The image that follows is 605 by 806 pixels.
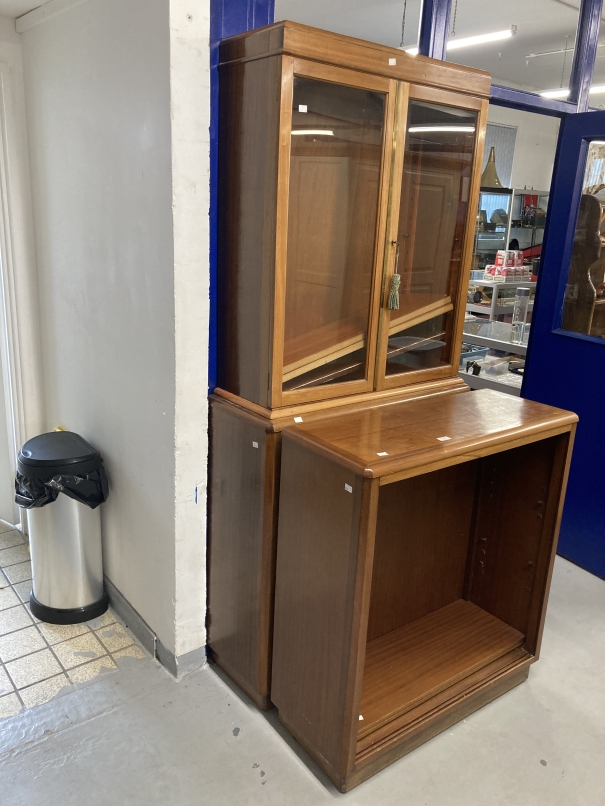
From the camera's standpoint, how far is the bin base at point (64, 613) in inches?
98.8

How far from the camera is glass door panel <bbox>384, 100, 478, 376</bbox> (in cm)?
201

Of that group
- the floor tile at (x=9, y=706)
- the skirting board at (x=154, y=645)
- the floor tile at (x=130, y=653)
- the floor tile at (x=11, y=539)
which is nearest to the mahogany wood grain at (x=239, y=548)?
the skirting board at (x=154, y=645)

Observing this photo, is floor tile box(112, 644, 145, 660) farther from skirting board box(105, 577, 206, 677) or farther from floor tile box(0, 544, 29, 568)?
floor tile box(0, 544, 29, 568)

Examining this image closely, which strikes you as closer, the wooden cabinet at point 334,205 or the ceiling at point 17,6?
the wooden cabinet at point 334,205

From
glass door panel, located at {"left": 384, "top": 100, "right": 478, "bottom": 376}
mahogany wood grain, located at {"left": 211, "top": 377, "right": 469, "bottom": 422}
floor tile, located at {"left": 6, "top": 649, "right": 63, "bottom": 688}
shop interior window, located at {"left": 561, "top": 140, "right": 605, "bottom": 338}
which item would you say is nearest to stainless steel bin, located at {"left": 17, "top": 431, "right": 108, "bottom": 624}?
floor tile, located at {"left": 6, "top": 649, "right": 63, "bottom": 688}

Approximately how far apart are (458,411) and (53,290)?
1.78 metres

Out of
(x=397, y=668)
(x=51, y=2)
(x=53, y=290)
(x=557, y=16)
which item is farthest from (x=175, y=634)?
(x=557, y=16)

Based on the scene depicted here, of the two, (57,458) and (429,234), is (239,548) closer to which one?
(57,458)

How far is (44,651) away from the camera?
92.6 inches

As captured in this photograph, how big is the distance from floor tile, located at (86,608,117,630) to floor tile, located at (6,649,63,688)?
21 centimetres

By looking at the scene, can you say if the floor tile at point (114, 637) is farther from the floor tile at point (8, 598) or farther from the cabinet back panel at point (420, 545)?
the cabinet back panel at point (420, 545)

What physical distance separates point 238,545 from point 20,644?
1044 mm

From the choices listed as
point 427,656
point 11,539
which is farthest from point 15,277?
point 427,656

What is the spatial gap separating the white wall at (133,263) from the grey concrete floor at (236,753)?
0.83ft
